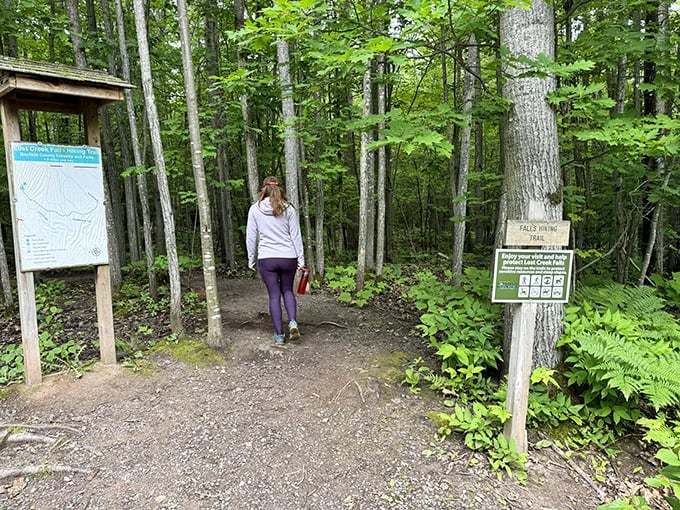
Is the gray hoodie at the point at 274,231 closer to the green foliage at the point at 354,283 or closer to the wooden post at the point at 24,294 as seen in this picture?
the wooden post at the point at 24,294

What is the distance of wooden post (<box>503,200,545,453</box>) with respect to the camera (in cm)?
317

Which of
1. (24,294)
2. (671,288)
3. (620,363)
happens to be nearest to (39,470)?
(24,294)

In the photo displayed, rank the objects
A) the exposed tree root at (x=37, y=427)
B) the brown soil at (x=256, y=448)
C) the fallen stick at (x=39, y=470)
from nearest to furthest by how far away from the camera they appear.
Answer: the brown soil at (x=256, y=448) < the fallen stick at (x=39, y=470) < the exposed tree root at (x=37, y=427)

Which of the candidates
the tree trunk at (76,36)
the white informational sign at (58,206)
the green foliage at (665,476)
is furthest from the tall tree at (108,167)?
the green foliage at (665,476)

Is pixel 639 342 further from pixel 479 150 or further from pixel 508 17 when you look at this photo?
pixel 479 150

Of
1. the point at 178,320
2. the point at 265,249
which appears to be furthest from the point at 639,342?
the point at 178,320

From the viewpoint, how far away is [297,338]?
532 centimetres

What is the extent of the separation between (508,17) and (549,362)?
10.8ft

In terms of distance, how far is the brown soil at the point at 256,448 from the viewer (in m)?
2.80

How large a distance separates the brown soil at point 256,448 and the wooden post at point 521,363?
32 cm

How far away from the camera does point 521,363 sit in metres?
3.21

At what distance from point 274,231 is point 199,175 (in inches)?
43.2

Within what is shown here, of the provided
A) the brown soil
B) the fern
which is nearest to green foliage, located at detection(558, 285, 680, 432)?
the fern

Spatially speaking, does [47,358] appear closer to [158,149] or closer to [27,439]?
[27,439]
